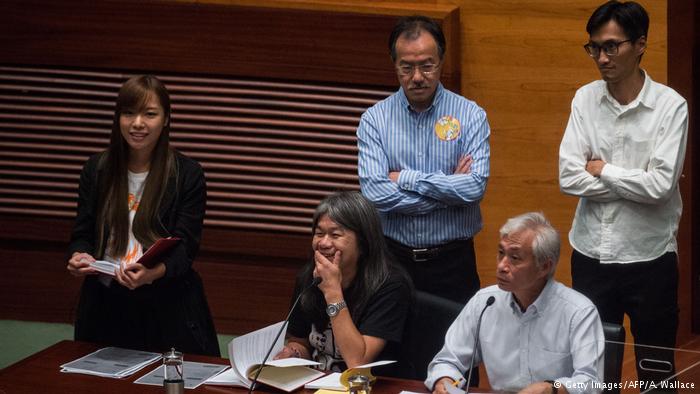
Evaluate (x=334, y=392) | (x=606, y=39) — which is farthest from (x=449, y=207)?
(x=334, y=392)

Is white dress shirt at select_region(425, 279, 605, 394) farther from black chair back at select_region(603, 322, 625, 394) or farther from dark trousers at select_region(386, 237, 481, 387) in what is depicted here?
dark trousers at select_region(386, 237, 481, 387)

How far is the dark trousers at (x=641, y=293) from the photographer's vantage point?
4.05m

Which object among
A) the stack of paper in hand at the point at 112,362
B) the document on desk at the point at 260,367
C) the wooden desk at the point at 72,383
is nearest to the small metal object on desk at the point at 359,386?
the wooden desk at the point at 72,383

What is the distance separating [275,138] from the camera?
581 cm

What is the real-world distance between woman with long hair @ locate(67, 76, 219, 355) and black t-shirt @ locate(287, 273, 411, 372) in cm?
55

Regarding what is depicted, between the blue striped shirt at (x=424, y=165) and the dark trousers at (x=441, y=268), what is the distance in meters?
0.03

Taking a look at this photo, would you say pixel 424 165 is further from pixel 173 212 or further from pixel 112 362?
pixel 112 362

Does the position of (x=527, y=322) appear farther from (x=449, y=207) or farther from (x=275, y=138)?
(x=275, y=138)

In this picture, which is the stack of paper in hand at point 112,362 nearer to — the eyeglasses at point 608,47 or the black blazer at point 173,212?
the black blazer at point 173,212

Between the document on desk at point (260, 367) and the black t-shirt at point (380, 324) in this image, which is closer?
the document on desk at point (260, 367)

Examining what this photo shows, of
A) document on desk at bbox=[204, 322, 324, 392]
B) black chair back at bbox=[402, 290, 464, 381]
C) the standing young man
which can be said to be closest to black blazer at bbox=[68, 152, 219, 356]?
document on desk at bbox=[204, 322, 324, 392]

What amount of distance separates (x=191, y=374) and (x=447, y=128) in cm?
145

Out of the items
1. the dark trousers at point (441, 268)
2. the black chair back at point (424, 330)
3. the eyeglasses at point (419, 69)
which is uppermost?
the eyeglasses at point (419, 69)

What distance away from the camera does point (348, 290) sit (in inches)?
148
